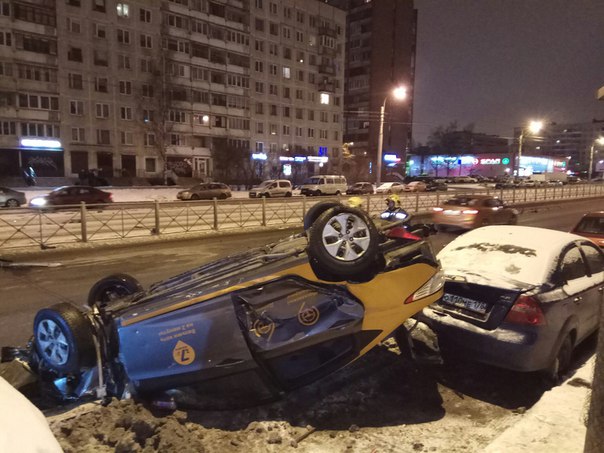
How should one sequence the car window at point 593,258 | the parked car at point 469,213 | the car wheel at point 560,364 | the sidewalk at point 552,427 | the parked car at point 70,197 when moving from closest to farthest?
the sidewalk at point 552,427 → the car wheel at point 560,364 → the car window at point 593,258 → the parked car at point 469,213 → the parked car at point 70,197

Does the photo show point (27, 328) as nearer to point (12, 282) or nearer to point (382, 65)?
point (12, 282)

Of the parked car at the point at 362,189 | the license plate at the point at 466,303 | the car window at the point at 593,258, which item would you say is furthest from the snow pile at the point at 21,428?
the parked car at the point at 362,189

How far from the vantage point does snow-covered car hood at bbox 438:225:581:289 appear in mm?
4883

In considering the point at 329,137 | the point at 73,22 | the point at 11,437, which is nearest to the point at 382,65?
the point at 329,137

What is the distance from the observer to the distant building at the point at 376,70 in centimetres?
8819

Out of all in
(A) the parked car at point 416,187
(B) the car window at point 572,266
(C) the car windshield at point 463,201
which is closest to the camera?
(B) the car window at point 572,266

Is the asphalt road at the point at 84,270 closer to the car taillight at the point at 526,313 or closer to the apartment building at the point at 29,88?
the car taillight at the point at 526,313

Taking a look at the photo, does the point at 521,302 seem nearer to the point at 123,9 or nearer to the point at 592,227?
the point at 592,227

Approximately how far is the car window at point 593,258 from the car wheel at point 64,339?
5.47 m

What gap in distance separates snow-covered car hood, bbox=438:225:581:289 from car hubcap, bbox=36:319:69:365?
380 cm

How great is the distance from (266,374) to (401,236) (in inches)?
75.7

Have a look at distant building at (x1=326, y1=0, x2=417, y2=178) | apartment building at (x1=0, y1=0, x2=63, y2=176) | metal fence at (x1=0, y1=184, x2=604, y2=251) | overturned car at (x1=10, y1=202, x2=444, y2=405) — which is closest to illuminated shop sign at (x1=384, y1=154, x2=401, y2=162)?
distant building at (x1=326, y1=0, x2=417, y2=178)

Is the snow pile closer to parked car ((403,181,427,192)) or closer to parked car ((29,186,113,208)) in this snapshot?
parked car ((29,186,113,208))

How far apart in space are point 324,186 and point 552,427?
135ft
